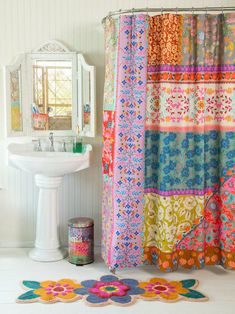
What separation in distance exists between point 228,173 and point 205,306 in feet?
3.22

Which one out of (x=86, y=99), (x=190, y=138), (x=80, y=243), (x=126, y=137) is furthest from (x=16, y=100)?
(x=190, y=138)

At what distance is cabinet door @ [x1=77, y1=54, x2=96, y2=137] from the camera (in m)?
4.22

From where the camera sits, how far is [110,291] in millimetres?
3471

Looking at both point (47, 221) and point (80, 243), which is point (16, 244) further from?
point (80, 243)

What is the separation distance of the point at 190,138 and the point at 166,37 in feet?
2.39

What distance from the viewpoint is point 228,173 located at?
3.75 m

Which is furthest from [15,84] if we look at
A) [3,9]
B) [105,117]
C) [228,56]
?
[228,56]

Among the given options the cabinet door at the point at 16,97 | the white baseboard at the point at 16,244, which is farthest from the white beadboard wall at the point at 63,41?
the cabinet door at the point at 16,97

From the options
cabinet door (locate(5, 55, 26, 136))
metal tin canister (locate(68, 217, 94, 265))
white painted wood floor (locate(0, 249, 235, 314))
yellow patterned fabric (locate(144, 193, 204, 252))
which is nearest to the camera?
white painted wood floor (locate(0, 249, 235, 314))

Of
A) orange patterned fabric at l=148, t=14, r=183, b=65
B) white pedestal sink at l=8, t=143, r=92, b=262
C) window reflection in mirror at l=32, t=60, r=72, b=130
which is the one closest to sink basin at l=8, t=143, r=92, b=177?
white pedestal sink at l=8, t=143, r=92, b=262

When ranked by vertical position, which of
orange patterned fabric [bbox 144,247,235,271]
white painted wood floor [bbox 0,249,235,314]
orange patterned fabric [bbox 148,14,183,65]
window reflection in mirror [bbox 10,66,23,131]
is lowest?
white painted wood floor [bbox 0,249,235,314]

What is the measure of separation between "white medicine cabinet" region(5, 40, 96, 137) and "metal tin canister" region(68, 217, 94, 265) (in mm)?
752

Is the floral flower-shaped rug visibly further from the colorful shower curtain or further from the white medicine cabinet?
the white medicine cabinet

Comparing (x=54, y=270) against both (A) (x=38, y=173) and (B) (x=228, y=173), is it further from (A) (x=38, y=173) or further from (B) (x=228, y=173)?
(B) (x=228, y=173)
